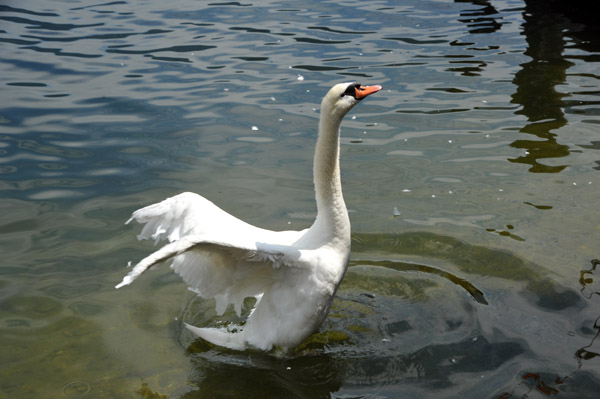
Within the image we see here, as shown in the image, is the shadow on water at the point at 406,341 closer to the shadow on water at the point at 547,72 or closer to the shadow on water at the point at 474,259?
the shadow on water at the point at 474,259

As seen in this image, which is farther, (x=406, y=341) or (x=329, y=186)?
(x=406, y=341)

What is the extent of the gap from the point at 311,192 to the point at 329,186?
116 inches

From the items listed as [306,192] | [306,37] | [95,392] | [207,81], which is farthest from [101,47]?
[95,392]

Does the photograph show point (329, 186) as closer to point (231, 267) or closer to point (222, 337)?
point (231, 267)

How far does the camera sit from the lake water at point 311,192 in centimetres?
536

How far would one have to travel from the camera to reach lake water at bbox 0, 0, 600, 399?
536 centimetres

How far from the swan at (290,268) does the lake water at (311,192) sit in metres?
0.31

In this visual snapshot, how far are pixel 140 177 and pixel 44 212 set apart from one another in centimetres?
132

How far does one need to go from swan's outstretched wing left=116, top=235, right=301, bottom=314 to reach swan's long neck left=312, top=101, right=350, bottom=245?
372mm

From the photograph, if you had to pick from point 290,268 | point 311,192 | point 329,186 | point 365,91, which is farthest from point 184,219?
point 311,192

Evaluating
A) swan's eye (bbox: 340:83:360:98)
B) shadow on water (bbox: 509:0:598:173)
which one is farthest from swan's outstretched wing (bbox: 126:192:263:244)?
shadow on water (bbox: 509:0:598:173)

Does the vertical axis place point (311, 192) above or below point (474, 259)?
above

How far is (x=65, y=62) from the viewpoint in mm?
13367

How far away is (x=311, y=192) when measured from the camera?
8297 millimetres
